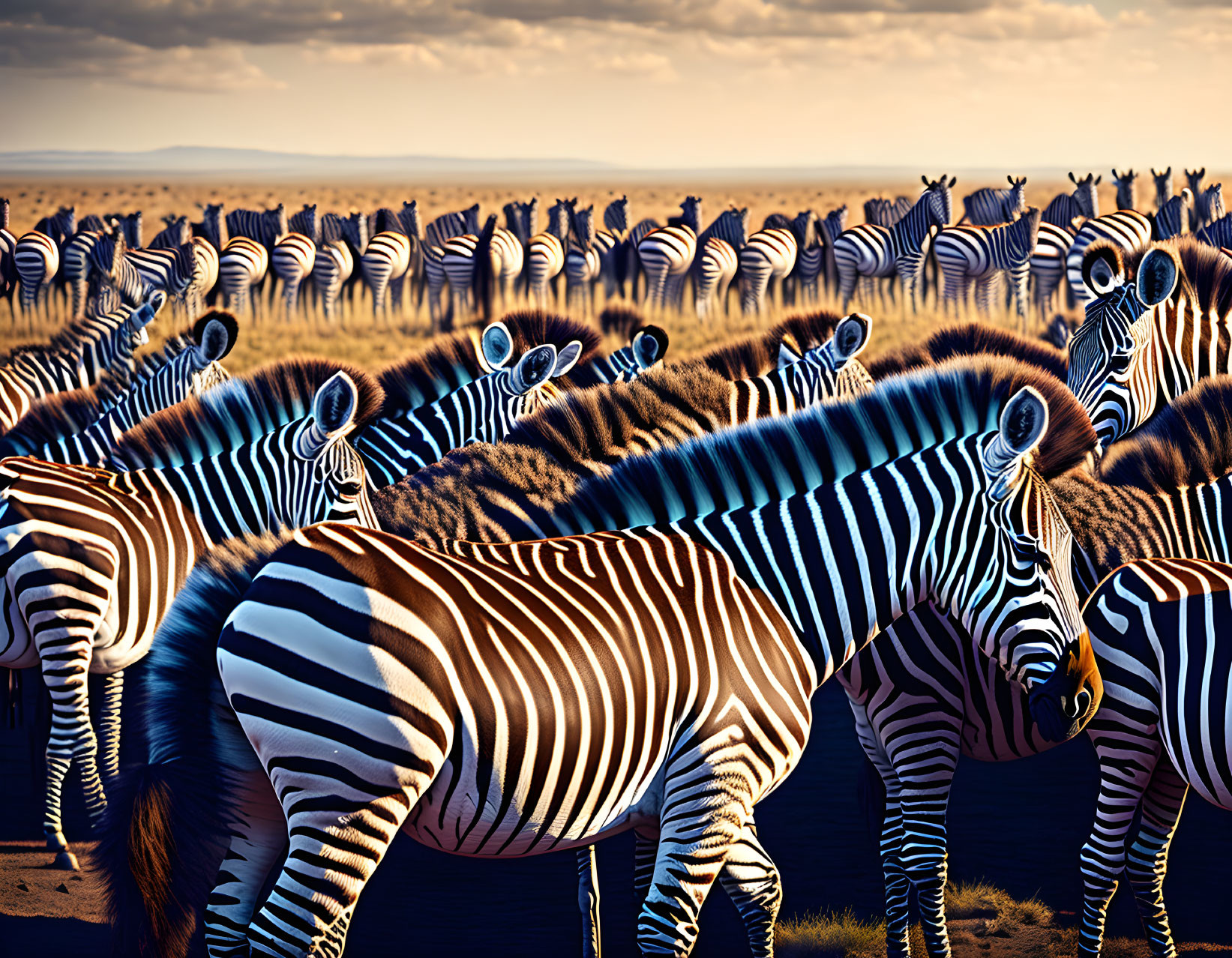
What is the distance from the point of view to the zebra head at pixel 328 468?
181 inches

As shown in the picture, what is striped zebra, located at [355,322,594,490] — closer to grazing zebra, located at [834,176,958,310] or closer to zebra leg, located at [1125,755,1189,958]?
zebra leg, located at [1125,755,1189,958]

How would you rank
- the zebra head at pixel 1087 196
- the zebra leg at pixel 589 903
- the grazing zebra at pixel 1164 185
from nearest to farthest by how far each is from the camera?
1. the zebra leg at pixel 589 903
2. the zebra head at pixel 1087 196
3. the grazing zebra at pixel 1164 185

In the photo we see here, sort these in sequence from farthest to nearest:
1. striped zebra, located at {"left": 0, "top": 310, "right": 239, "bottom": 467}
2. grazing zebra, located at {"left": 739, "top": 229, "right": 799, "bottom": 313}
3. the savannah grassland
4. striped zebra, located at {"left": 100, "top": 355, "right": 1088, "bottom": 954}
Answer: grazing zebra, located at {"left": 739, "top": 229, "right": 799, "bottom": 313} → the savannah grassland → striped zebra, located at {"left": 0, "top": 310, "right": 239, "bottom": 467} → striped zebra, located at {"left": 100, "top": 355, "right": 1088, "bottom": 954}

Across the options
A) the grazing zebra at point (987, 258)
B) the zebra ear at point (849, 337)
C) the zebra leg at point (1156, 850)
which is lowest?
the zebra leg at point (1156, 850)

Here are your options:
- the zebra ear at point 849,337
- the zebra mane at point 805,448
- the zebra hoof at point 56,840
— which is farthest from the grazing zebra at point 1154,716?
the zebra hoof at point 56,840

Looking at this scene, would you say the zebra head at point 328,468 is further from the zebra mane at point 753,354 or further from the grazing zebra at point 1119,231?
the grazing zebra at point 1119,231

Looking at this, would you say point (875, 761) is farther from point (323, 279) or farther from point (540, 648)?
point (323, 279)

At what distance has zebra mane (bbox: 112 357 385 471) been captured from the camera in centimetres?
528

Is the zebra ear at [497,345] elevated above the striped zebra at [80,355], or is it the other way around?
the zebra ear at [497,345]

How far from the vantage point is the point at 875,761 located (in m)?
4.32

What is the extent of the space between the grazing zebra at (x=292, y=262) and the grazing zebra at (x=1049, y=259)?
1560 centimetres

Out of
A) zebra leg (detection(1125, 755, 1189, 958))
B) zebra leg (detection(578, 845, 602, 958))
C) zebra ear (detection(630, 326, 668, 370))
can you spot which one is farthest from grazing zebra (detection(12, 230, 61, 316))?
zebra leg (detection(1125, 755, 1189, 958))

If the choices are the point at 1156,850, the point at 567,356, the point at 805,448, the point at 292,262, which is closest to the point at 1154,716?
the point at 1156,850

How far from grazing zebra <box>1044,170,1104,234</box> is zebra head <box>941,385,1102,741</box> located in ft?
91.8
